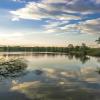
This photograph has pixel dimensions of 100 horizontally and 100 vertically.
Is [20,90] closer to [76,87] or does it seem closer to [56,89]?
[56,89]

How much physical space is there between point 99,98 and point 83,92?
2339 millimetres

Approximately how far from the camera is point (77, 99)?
16750 mm

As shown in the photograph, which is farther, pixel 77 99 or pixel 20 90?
pixel 20 90

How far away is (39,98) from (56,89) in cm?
396

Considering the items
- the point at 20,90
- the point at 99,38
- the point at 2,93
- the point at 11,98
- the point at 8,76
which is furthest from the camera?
the point at 99,38

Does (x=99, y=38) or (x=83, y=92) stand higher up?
(x=99, y=38)

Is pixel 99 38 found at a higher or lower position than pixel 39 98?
higher

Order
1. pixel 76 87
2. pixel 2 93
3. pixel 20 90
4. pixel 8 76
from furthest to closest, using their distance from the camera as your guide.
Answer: pixel 8 76, pixel 76 87, pixel 20 90, pixel 2 93

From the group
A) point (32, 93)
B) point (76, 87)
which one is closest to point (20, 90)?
point (32, 93)

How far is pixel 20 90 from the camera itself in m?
19.8

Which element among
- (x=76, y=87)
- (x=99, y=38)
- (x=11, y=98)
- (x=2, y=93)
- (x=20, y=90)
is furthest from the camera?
(x=99, y=38)

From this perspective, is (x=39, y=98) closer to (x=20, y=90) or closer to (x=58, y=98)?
(x=58, y=98)

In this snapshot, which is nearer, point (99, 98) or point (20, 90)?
point (99, 98)

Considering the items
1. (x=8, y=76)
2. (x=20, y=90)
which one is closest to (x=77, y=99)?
(x=20, y=90)
